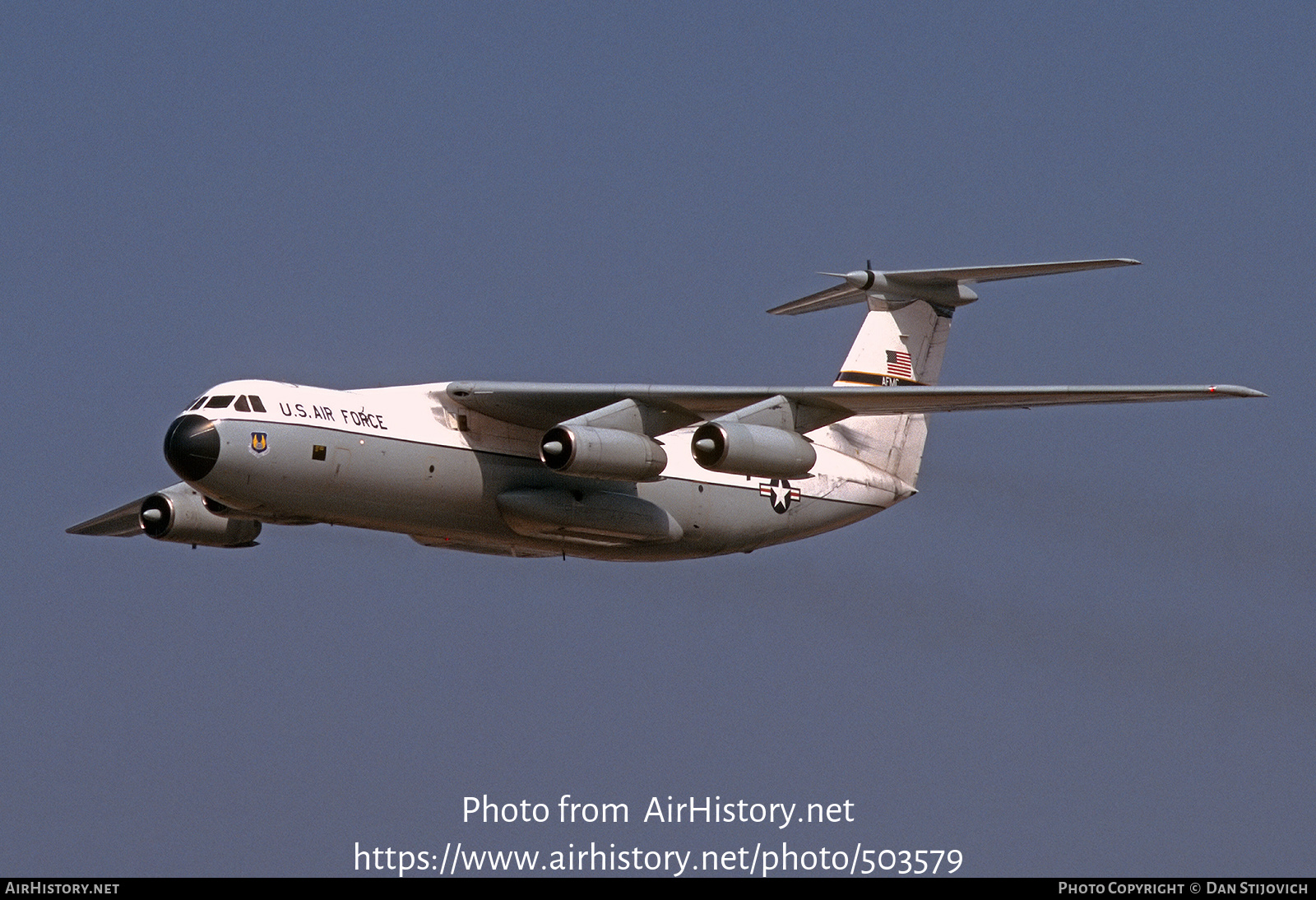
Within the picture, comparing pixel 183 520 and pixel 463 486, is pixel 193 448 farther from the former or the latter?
pixel 183 520

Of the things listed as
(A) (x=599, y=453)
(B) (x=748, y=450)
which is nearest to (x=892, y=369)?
(B) (x=748, y=450)

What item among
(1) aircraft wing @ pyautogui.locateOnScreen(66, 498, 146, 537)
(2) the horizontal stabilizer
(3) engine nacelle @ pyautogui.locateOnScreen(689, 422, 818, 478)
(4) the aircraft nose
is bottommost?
(1) aircraft wing @ pyautogui.locateOnScreen(66, 498, 146, 537)

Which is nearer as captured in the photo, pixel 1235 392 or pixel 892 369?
pixel 1235 392

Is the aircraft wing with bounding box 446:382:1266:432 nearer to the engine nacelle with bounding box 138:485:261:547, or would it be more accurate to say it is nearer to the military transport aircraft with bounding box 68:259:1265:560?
the military transport aircraft with bounding box 68:259:1265:560

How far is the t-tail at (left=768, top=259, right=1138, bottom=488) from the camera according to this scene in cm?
2578

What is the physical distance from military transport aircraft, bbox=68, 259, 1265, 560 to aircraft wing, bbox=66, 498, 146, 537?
1.93m

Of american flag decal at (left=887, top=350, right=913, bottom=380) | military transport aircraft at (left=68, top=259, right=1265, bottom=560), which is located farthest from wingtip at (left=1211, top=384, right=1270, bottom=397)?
american flag decal at (left=887, top=350, right=913, bottom=380)

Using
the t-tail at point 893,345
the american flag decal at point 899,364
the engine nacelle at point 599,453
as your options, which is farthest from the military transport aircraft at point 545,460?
the american flag decal at point 899,364

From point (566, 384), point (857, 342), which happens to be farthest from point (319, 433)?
point (857, 342)

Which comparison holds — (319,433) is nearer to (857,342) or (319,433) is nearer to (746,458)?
(746,458)

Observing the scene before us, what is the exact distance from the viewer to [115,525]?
27.6 metres

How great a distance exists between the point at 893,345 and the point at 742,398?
4.57m
